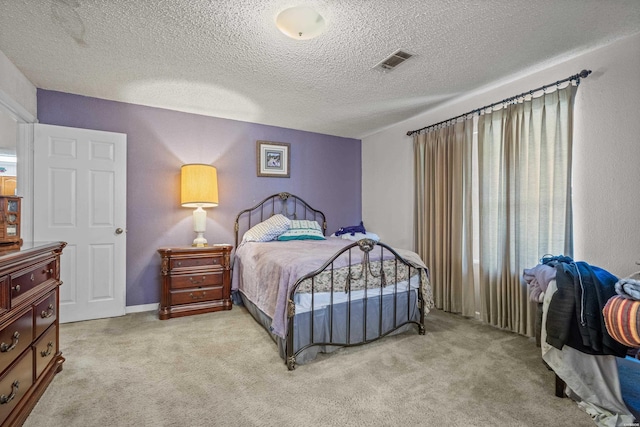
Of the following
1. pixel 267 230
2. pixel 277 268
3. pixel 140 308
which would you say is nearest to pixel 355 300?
pixel 277 268

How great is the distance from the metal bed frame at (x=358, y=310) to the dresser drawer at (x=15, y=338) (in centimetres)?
146

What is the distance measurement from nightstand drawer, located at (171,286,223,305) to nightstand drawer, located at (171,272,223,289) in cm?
5

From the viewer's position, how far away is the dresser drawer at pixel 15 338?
1396 millimetres

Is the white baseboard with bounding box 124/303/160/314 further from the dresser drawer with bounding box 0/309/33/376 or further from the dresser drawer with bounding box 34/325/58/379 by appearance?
the dresser drawer with bounding box 0/309/33/376

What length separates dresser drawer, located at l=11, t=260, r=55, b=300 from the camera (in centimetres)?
151

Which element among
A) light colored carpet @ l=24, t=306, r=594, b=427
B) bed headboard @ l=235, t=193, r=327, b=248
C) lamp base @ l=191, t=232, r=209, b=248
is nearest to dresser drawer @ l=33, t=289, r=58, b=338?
light colored carpet @ l=24, t=306, r=594, b=427

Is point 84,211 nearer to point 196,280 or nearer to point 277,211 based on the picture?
point 196,280

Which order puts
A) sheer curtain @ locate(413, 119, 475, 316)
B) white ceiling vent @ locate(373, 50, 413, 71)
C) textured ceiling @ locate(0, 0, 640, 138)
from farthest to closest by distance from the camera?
sheer curtain @ locate(413, 119, 475, 316), white ceiling vent @ locate(373, 50, 413, 71), textured ceiling @ locate(0, 0, 640, 138)

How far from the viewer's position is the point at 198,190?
348 centimetres

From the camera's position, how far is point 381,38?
220 centimetres

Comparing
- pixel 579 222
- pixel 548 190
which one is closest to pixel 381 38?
pixel 548 190

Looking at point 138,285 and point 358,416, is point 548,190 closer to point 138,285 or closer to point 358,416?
point 358,416

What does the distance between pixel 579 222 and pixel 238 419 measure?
288cm

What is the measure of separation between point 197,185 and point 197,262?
2.93 feet
